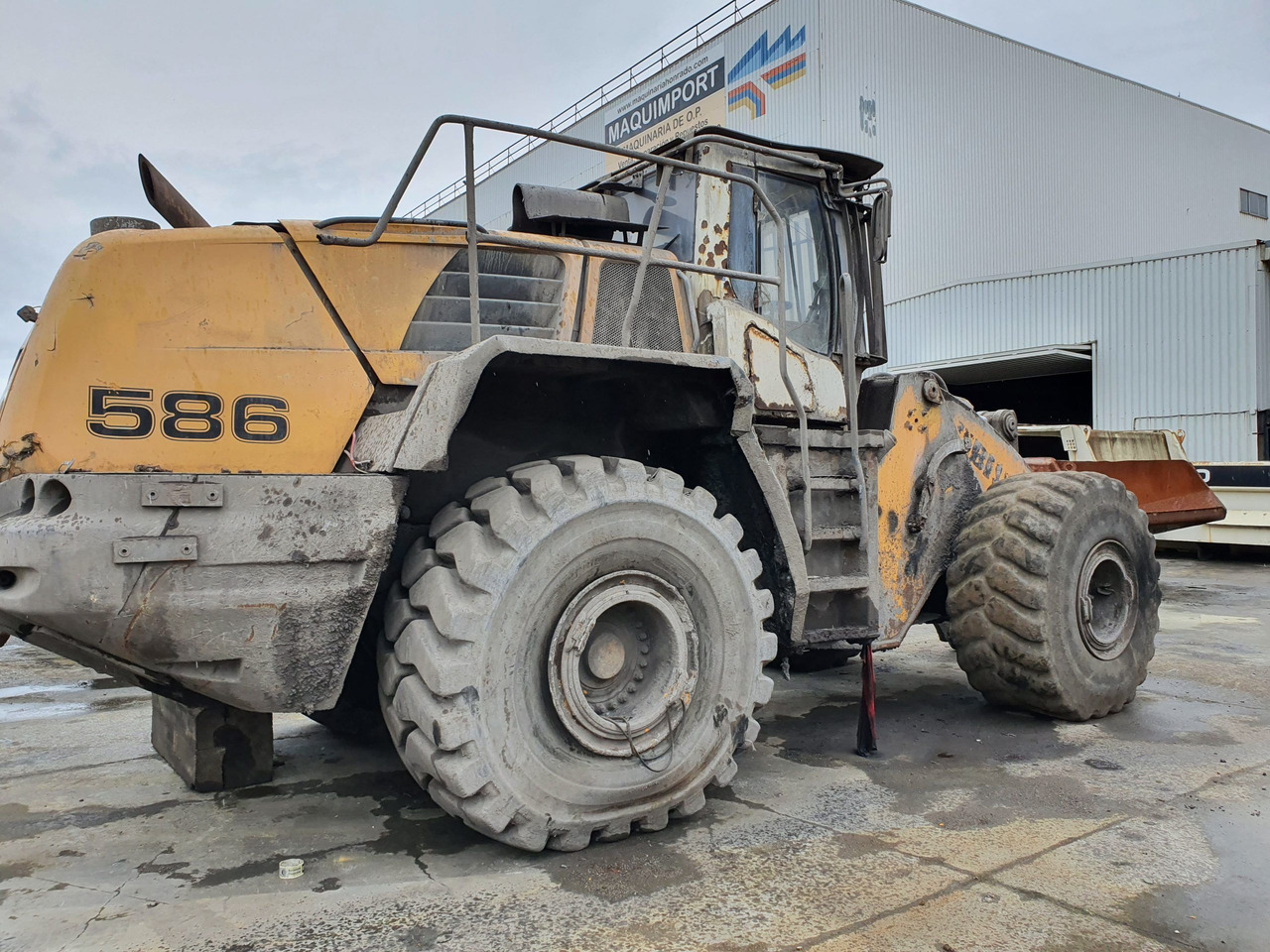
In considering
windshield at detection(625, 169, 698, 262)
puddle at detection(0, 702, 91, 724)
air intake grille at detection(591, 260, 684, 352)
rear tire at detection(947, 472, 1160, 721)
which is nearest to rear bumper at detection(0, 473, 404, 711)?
air intake grille at detection(591, 260, 684, 352)

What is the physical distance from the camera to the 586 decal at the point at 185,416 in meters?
3.05

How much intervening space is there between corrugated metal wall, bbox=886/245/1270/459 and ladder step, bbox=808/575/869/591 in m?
16.4

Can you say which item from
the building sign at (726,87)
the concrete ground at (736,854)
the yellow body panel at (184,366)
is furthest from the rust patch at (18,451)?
the building sign at (726,87)

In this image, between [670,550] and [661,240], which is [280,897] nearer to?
[670,550]

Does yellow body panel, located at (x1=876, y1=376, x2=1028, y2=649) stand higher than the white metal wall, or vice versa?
the white metal wall

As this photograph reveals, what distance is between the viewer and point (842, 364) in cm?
505

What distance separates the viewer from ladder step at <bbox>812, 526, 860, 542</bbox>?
14.4 ft

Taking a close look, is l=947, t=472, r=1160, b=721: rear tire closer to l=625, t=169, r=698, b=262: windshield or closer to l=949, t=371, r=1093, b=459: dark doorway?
l=625, t=169, r=698, b=262: windshield

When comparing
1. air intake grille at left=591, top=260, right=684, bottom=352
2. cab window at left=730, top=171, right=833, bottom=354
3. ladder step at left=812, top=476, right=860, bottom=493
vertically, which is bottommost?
ladder step at left=812, top=476, right=860, bottom=493

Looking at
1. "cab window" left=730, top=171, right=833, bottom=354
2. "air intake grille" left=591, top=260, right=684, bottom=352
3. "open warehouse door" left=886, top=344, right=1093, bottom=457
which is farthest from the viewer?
"open warehouse door" left=886, top=344, right=1093, bottom=457

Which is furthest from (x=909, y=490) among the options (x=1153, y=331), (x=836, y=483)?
(x=1153, y=331)

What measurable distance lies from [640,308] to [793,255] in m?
1.23

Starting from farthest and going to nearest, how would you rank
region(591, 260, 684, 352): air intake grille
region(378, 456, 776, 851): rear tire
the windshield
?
1. the windshield
2. region(591, 260, 684, 352): air intake grille
3. region(378, 456, 776, 851): rear tire

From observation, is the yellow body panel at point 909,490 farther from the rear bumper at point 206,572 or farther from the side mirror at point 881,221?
the rear bumper at point 206,572
